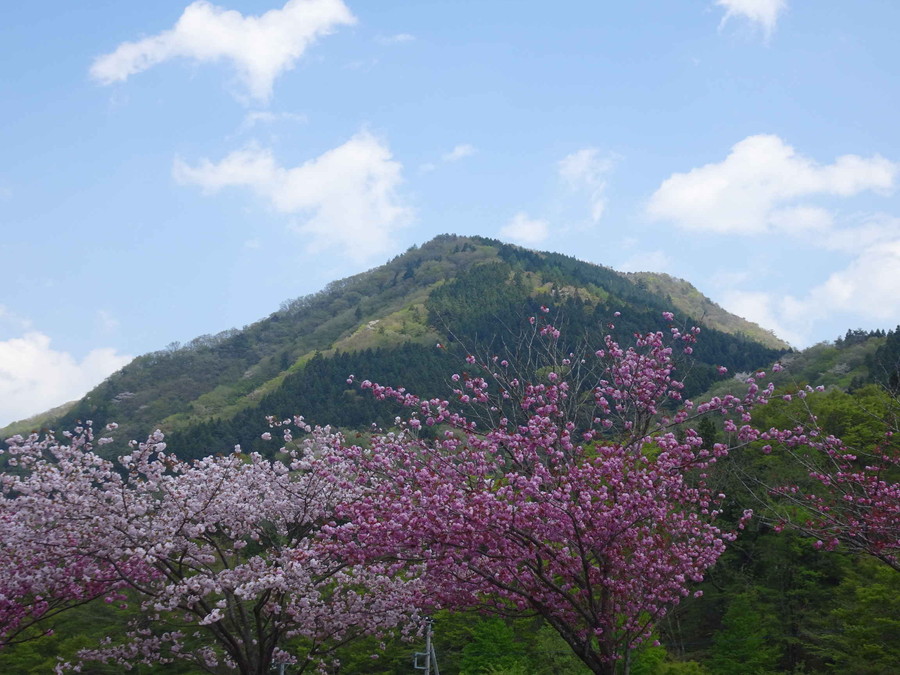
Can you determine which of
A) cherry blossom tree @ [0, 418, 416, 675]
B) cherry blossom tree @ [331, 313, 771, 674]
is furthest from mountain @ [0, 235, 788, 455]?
cherry blossom tree @ [331, 313, 771, 674]

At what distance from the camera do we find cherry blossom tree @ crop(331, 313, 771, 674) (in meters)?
9.82

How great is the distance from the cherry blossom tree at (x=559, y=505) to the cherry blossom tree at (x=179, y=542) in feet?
5.94

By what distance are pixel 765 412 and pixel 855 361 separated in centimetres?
3181

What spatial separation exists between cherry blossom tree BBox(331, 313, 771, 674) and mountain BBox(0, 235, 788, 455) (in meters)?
59.8

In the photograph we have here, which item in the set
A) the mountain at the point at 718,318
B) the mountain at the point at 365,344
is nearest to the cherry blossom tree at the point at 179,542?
the mountain at the point at 365,344

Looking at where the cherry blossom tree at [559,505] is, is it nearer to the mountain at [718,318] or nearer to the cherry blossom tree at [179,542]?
the cherry blossom tree at [179,542]

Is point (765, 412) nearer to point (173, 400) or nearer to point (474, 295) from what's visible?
point (474, 295)

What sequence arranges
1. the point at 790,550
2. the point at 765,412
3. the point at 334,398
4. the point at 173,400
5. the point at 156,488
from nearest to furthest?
1. the point at 156,488
2. the point at 790,550
3. the point at 765,412
4. the point at 334,398
5. the point at 173,400

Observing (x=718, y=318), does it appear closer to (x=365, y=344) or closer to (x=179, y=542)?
(x=365, y=344)

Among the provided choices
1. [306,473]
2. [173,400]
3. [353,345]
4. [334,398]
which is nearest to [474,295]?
[353,345]

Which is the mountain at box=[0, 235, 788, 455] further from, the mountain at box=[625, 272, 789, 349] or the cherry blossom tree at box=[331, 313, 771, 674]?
the cherry blossom tree at box=[331, 313, 771, 674]

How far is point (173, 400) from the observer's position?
130500 mm

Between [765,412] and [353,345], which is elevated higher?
[353,345]

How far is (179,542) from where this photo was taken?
494 inches
